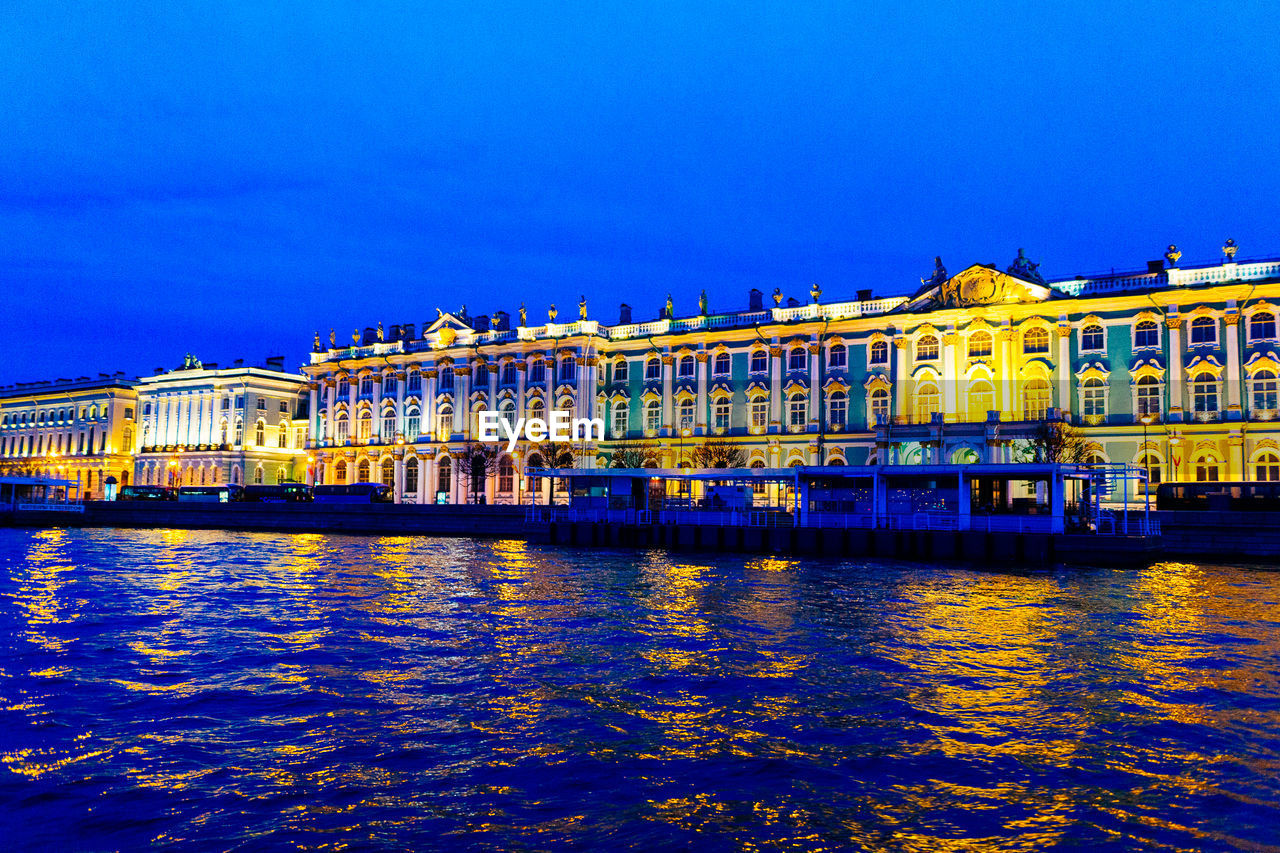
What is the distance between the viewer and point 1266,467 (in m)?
51.1

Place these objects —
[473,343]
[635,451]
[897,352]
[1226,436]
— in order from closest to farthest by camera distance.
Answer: [1226,436] < [897,352] < [635,451] < [473,343]

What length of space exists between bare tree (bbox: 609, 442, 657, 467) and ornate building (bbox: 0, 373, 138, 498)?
5721 centimetres

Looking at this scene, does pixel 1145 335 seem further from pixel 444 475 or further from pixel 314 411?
pixel 314 411

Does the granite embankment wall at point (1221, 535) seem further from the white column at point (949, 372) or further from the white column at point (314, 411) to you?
the white column at point (314, 411)

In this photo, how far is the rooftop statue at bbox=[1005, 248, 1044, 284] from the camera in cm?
5809

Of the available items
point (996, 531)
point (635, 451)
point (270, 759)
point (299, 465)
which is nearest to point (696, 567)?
point (996, 531)

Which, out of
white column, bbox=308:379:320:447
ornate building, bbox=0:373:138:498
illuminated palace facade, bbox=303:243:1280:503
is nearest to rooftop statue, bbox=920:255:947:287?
illuminated palace facade, bbox=303:243:1280:503

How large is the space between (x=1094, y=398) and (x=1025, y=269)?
355 inches

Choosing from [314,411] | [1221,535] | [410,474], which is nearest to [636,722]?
[1221,535]

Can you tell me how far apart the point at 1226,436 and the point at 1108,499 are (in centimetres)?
688

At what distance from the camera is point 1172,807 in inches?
394

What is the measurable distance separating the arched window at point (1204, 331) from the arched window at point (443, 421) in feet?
174

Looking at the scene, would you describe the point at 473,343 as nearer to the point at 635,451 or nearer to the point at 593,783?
the point at 635,451

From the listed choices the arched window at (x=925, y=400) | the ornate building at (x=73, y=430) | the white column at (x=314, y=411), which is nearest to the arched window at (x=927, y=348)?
the arched window at (x=925, y=400)
